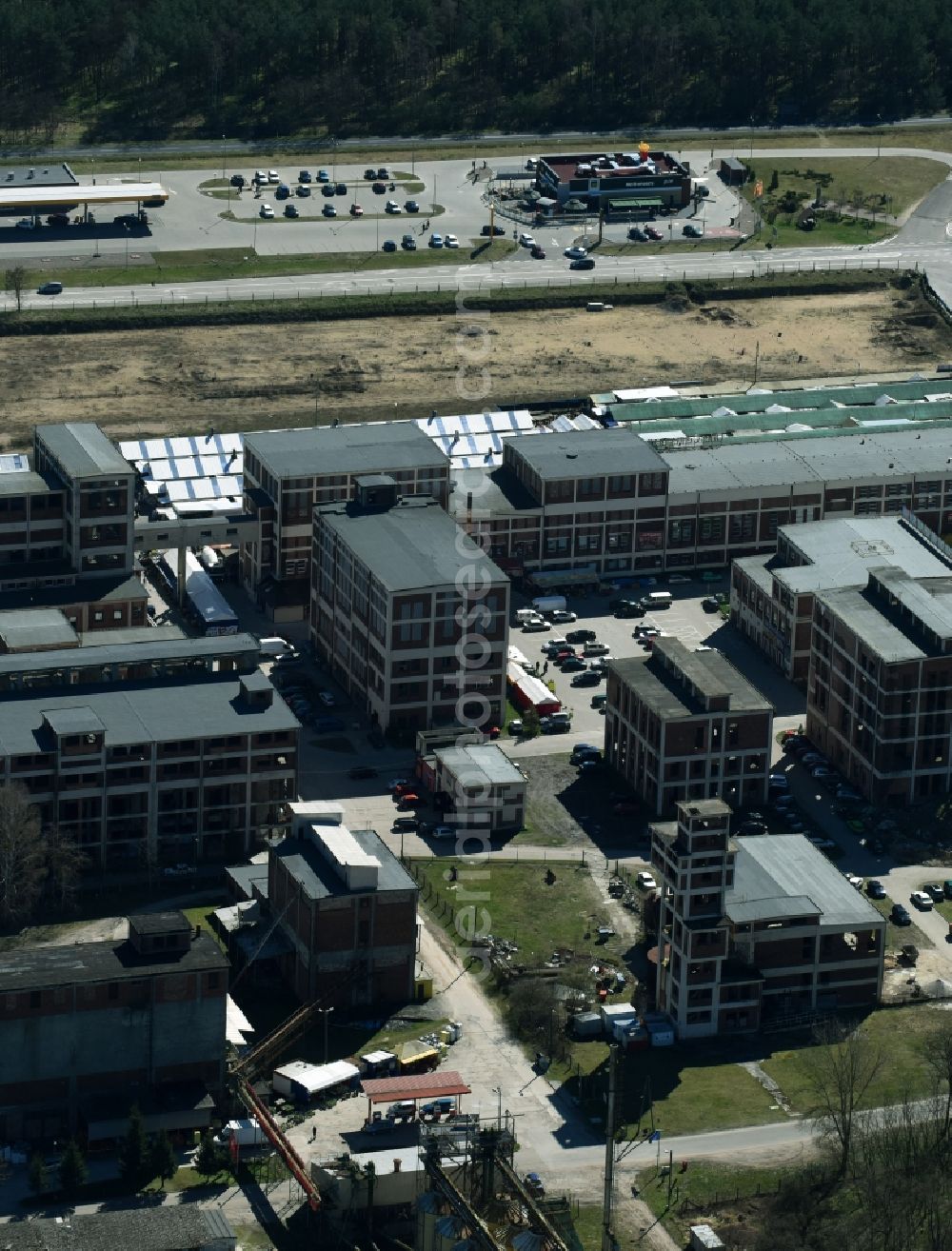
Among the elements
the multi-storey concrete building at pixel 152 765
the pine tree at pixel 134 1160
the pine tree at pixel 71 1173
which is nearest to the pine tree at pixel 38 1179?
the pine tree at pixel 71 1173

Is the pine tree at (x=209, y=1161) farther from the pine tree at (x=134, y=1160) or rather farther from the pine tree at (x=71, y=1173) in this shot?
the pine tree at (x=71, y=1173)

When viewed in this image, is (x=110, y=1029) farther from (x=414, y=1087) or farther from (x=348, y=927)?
(x=348, y=927)

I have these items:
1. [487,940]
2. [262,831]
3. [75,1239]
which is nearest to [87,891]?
[262,831]

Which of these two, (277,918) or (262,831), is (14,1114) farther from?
(262,831)

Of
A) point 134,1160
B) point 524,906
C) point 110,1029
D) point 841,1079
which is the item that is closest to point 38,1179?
point 134,1160

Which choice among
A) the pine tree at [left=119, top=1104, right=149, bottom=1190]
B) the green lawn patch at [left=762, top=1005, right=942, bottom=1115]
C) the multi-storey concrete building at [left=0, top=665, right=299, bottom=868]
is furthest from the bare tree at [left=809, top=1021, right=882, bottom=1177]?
the multi-storey concrete building at [left=0, top=665, right=299, bottom=868]

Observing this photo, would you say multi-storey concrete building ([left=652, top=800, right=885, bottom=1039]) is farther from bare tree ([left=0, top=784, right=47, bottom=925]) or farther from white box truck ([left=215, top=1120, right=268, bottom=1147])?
bare tree ([left=0, top=784, right=47, bottom=925])
